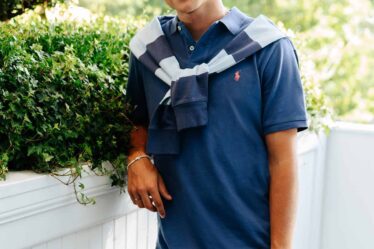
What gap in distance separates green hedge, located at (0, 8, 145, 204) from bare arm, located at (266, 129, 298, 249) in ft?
1.66

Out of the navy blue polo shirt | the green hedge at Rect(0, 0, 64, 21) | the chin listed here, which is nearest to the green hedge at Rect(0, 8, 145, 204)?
the navy blue polo shirt

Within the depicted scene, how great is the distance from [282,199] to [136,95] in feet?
1.70

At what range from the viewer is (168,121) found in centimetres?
184

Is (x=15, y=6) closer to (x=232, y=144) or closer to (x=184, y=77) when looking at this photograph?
(x=184, y=77)

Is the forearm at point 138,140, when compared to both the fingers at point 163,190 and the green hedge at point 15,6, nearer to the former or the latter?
the fingers at point 163,190

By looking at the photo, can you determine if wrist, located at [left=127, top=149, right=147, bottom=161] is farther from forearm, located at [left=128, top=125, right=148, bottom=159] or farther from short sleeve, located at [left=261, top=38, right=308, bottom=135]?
short sleeve, located at [left=261, top=38, right=308, bottom=135]

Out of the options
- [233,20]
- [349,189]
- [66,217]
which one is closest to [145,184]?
[66,217]

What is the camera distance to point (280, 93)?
1729 millimetres

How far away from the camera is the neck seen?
1812 millimetres

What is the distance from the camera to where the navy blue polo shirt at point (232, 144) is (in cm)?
174

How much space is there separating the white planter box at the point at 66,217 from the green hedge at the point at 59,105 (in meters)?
0.05

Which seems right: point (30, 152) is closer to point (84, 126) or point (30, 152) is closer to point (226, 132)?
point (84, 126)

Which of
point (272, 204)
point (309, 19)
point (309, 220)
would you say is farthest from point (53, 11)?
point (309, 19)

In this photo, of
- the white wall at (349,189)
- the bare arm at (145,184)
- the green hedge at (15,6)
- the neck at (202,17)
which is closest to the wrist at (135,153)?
the bare arm at (145,184)
